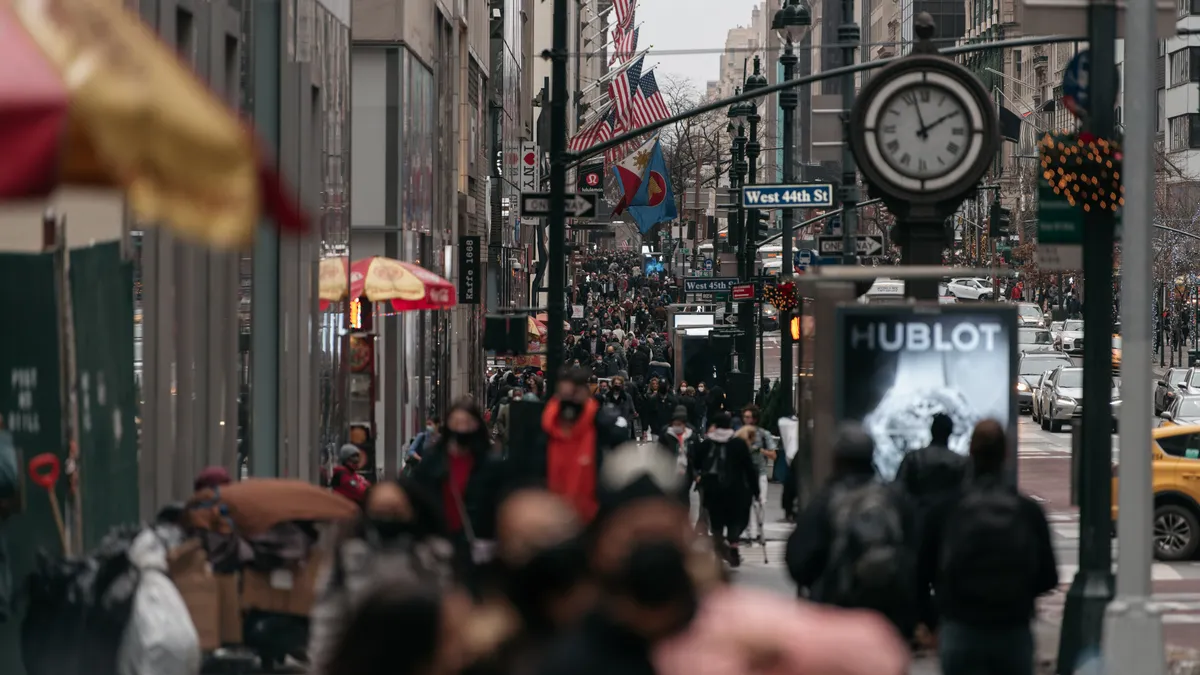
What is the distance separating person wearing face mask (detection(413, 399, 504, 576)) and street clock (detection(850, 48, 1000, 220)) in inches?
219

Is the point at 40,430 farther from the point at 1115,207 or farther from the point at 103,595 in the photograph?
the point at 1115,207

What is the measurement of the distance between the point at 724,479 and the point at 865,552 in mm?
12542

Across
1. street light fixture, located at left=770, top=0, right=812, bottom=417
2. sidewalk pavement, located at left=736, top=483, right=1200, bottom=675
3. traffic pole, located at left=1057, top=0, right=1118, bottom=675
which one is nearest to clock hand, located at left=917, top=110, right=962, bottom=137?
traffic pole, located at left=1057, top=0, right=1118, bottom=675

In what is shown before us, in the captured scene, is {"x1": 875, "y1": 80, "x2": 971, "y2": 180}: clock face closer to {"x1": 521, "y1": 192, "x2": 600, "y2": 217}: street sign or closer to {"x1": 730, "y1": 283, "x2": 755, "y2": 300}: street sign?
{"x1": 521, "y1": 192, "x2": 600, "y2": 217}: street sign

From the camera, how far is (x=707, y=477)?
22.3 metres

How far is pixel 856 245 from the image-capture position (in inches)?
1421

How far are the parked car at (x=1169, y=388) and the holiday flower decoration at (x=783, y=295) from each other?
10.5 meters

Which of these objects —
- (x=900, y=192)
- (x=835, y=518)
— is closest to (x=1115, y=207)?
(x=900, y=192)

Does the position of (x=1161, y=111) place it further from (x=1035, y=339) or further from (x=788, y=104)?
(x=788, y=104)

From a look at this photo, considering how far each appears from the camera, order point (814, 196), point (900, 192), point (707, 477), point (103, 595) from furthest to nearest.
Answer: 1. point (814, 196)
2. point (707, 477)
3. point (900, 192)
4. point (103, 595)

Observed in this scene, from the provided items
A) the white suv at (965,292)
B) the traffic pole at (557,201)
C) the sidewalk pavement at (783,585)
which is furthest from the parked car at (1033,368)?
the traffic pole at (557,201)

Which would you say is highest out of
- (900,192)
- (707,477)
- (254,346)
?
(900,192)

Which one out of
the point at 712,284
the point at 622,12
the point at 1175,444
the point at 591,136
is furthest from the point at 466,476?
the point at 622,12

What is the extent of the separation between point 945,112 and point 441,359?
89.8 feet
